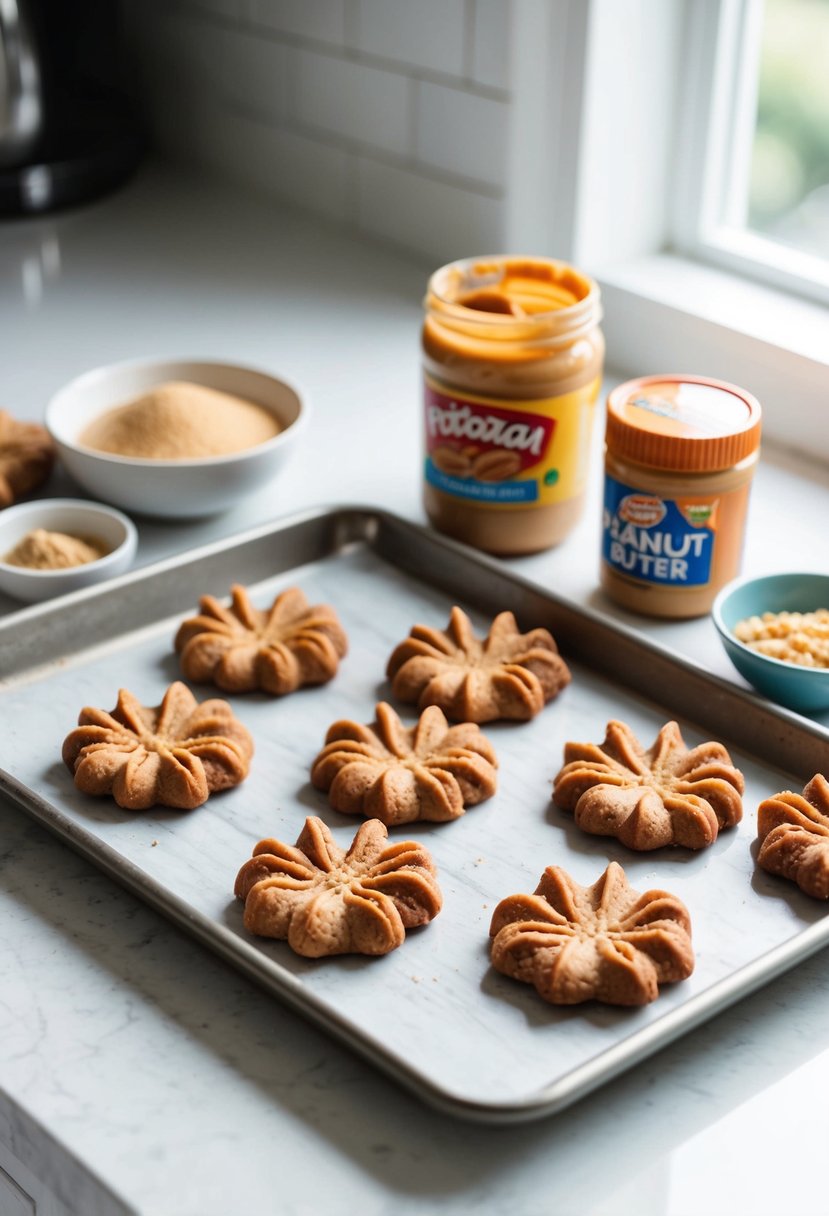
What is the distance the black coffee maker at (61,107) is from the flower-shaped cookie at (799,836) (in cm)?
135

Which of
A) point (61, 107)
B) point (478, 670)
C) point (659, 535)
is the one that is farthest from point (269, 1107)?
point (61, 107)

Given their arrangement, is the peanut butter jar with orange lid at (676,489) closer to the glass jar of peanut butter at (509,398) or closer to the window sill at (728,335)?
the glass jar of peanut butter at (509,398)

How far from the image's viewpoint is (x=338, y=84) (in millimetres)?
1844

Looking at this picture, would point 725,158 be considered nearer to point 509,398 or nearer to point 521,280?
point 521,280

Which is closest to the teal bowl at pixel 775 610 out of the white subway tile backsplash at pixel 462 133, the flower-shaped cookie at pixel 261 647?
the flower-shaped cookie at pixel 261 647

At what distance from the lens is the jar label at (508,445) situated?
1215mm

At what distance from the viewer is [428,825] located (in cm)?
99

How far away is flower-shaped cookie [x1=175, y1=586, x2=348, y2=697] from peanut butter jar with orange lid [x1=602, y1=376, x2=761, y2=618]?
23cm

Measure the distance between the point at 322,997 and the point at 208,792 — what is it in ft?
0.68

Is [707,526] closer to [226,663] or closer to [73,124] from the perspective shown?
[226,663]

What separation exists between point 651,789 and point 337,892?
0.22 meters

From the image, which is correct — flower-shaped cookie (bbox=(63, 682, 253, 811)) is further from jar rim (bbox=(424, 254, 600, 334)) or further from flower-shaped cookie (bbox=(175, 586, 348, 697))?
jar rim (bbox=(424, 254, 600, 334))

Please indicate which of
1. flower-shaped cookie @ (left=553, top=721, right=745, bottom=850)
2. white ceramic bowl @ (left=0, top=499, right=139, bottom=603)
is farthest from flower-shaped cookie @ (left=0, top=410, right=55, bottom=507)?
flower-shaped cookie @ (left=553, top=721, right=745, bottom=850)

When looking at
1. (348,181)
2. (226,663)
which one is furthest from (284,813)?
(348,181)
